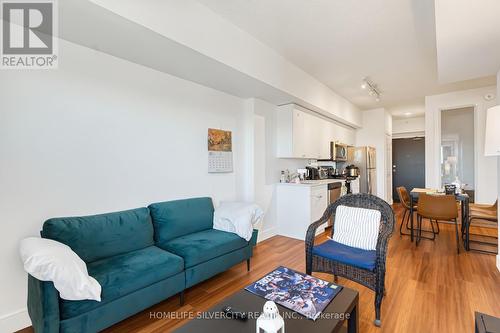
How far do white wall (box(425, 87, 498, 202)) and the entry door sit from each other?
2381 millimetres

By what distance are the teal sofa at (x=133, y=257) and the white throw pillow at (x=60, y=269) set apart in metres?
0.08

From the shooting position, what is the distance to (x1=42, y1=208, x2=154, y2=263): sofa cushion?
185cm

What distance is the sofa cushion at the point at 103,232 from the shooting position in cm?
185

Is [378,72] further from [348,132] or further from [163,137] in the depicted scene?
[163,137]

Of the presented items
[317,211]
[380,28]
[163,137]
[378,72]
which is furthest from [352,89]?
[163,137]

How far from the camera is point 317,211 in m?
4.02

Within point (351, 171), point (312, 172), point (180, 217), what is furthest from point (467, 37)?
point (351, 171)

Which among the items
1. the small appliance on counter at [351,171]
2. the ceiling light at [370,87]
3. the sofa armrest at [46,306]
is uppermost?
the ceiling light at [370,87]

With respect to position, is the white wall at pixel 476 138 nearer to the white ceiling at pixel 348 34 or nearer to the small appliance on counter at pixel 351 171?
the white ceiling at pixel 348 34

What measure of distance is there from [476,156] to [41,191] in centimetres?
688

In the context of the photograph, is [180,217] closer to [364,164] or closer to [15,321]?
[15,321]

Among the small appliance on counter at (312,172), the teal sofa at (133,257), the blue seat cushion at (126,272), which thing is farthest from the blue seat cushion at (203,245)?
the small appliance on counter at (312,172)

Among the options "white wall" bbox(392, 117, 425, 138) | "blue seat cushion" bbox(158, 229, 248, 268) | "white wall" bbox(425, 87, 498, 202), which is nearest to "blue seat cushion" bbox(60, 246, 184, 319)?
"blue seat cushion" bbox(158, 229, 248, 268)

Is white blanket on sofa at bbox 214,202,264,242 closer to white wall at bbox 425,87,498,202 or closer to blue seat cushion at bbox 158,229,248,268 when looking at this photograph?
blue seat cushion at bbox 158,229,248,268
